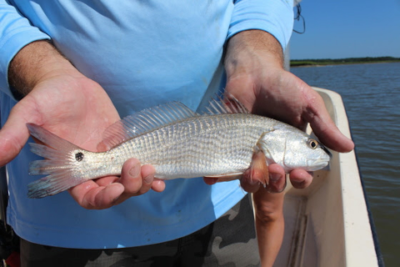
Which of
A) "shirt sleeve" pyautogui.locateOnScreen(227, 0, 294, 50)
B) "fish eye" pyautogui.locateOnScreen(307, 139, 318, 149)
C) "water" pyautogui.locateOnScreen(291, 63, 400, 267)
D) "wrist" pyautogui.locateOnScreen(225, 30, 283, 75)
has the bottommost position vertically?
"water" pyautogui.locateOnScreen(291, 63, 400, 267)

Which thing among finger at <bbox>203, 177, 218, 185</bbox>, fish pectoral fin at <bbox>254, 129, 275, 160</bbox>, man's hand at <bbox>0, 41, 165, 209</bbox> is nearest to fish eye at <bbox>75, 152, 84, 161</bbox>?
man's hand at <bbox>0, 41, 165, 209</bbox>

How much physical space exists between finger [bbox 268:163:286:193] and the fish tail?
45.9 inches

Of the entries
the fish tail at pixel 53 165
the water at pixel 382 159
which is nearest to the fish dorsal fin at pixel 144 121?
the fish tail at pixel 53 165

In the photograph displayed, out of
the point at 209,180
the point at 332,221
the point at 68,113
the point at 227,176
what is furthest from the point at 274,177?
the point at 332,221

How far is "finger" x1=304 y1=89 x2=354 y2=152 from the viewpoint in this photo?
6.23 feet

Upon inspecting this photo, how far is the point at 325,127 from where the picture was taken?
193 cm

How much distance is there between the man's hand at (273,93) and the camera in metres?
1.92

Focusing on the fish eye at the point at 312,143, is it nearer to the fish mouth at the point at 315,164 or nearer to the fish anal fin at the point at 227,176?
the fish mouth at the point at 315,164

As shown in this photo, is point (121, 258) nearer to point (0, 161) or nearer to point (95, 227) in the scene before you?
point (95, 227)

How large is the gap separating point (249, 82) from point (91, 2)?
3.75ft

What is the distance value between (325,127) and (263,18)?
0.99 meters

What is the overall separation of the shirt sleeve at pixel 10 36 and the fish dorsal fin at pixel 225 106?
1.19 metres

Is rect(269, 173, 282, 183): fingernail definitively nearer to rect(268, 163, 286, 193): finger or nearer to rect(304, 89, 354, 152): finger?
rect(268, 163, 286, 193): finger

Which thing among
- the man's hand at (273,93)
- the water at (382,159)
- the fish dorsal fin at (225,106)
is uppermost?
the man's hand at (273,93)
